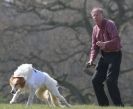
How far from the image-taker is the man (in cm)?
1259

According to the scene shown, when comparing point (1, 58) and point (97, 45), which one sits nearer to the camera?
point (97, 45)

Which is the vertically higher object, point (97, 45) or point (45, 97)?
point (97, 45)

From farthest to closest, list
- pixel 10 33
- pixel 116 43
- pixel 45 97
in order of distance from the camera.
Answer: pixel 10 33
pixel 45 97
pixel 116 43

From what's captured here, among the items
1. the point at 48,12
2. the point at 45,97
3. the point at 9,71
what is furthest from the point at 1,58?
the point at 45,97

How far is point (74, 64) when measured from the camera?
1405 inches

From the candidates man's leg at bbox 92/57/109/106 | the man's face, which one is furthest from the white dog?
the man's face

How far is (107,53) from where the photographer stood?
41.9 ft

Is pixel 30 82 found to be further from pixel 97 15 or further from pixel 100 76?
pixel 97 15

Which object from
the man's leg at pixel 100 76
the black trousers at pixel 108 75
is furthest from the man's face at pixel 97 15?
the man's leg at pixel 100 76

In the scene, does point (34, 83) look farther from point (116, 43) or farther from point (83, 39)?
point (83, 39)

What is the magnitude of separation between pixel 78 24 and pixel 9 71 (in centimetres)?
501

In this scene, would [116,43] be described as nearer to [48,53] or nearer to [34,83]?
[34,83]

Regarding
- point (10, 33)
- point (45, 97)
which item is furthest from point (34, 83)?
point (10, 33)

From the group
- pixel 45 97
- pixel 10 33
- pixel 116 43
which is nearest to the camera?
pixel 116 43
